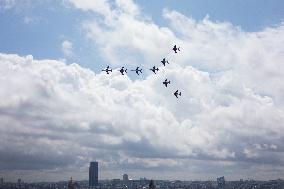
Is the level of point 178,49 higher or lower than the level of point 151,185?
higher

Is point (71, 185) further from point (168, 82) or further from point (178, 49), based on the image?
point (178, 49)

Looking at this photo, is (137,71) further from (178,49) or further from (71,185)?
(71,185)

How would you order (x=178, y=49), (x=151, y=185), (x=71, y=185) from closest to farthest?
(x=178, y=49) → (x=151, y=185) → (x=71, y=185)

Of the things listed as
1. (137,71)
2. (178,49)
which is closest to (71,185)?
(137,71)

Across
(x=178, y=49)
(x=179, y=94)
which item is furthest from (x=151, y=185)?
(x=178, y=49)

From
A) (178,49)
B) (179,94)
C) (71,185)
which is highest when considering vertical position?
(178,49)

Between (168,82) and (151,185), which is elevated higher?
(168,82)

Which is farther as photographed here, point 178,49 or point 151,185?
point 151,185

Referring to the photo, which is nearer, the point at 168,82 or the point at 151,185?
the point at 168,82

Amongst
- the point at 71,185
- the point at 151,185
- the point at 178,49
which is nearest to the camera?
the point at 178,49
